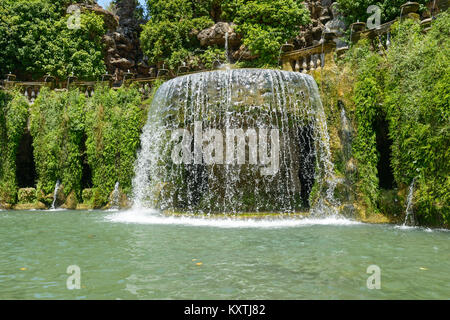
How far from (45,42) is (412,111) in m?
23.2

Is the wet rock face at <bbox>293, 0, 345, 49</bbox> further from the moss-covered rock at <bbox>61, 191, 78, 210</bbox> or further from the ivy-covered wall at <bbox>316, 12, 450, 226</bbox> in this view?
the moss-covered rock at <bbox>61, 191, 78, 210</bbox>

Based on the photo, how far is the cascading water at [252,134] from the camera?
32.0 feet

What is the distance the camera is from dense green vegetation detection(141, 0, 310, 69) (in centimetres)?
2158

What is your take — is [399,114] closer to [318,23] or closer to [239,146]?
[239,146]

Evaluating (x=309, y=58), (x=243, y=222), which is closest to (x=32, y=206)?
(x=243, y=222)

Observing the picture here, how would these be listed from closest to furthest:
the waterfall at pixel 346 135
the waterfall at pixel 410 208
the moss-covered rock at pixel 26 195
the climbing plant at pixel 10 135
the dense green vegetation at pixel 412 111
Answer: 1. the dense green vegetation at pixel 412 111
2. the waterfall at pixel 410 208
3. the waterfall at pixel 346 135
4. the climbing plant at pixel 10 135
5. the moss-covered rock at pixel 26 195

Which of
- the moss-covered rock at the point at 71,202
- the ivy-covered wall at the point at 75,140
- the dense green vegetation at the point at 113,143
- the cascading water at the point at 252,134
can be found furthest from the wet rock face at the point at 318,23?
the moss-covered rock at the point at 71,202

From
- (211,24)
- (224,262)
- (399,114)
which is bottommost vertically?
(224,262)

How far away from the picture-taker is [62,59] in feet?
78.1

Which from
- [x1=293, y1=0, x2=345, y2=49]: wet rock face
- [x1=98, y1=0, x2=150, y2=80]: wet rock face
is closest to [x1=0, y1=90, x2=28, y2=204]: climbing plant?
[x1=98, y1=0, x2=150, y2=80]: wet rock face

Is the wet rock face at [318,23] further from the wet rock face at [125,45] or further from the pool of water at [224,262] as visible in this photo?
the pool of water at [224,262]

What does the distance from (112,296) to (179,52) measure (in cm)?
2272

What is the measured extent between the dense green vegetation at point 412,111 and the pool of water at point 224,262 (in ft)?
3.63

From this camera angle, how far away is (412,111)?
835cm
